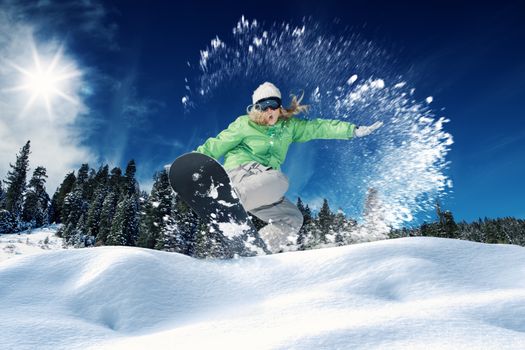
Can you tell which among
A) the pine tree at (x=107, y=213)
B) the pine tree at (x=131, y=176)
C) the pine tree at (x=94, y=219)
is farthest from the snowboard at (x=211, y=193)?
the pine tree at (x=131, y=176)

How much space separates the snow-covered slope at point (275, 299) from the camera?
1.81m

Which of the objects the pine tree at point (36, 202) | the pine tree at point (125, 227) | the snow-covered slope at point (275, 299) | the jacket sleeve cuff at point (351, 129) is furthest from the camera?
the pine tree at point (36, 202)

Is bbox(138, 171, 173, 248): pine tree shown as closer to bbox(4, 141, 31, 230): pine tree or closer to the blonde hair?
bbox(4, 141, 31, 230): pine tree

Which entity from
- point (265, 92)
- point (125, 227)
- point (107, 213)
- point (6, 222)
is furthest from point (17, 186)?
point (265, 92)

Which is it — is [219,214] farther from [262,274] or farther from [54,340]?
[54,340]

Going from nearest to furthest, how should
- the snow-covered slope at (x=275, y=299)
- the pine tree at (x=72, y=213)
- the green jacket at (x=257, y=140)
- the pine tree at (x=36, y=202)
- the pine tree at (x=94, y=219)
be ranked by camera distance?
1. the snow-covered slope at (x=275, y=299)
2. the green jacket at (x=257, y=140)
3. the pine tree at (x=94, y=219)
4. the pine tree at (x=72, y=213)
5. the pine tree at (x=36, y=202)

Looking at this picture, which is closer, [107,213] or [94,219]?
[107,213]

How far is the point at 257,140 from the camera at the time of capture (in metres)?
6.34

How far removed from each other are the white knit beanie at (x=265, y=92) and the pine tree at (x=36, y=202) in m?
77.2

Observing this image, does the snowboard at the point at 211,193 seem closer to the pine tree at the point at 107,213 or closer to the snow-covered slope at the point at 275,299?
the snow-covered slope at the point at 275,299

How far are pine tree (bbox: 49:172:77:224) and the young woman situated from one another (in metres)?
81.3

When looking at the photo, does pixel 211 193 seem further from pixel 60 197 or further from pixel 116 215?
pixel 60 197

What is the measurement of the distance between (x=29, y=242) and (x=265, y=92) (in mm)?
61178

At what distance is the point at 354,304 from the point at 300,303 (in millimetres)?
318
